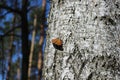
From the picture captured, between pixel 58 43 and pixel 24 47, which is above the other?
pixel 58 43

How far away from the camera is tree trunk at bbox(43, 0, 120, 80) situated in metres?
0.91

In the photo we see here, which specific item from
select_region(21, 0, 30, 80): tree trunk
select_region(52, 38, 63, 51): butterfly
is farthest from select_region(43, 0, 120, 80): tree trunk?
select_region(21, 0, 30, 80): tree trunk

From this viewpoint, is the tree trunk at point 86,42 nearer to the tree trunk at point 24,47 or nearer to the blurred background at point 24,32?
the blurred background at point 24,32

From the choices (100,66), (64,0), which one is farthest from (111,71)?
(64,0)

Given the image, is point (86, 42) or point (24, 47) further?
point (24, 47)

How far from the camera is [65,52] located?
0.96 meters

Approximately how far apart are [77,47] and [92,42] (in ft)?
0.16

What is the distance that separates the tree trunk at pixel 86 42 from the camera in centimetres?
91

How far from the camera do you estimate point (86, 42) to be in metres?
0.93

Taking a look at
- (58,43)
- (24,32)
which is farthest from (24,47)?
(58,43)

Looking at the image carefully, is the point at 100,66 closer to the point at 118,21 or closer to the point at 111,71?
the point at 111,71

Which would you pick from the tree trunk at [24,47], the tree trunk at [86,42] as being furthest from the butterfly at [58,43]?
the tree trunk at [24,47]

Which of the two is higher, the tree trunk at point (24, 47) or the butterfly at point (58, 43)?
the butterfly at point (58, 43)

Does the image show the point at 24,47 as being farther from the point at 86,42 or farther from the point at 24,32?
the point at 86,42
